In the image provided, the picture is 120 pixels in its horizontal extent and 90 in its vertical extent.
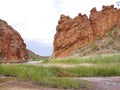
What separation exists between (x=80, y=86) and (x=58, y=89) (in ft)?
3.63

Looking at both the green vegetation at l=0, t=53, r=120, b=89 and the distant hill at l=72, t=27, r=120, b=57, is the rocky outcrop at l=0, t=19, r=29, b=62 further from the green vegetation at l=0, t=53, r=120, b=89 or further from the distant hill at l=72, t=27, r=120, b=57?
the green vegetation at l=0, t=53, r=120, b=89

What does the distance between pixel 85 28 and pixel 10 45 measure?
87396 millimetres

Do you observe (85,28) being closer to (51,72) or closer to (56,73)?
(56,73)

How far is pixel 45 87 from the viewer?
1698 centimetres

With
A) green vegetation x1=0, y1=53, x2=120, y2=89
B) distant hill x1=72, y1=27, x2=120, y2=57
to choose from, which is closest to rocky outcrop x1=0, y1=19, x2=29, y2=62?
distant hill x1=72, y1=27, x2=120, y2=57

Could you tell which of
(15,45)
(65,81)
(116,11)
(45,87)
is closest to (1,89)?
(45,87)

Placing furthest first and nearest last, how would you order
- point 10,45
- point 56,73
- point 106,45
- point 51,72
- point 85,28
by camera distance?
point 10,45, point 85,28, point 106,45, point 56,73, point 51,72

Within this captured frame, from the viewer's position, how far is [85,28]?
90.6 meters

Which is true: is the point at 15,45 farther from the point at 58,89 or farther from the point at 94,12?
the point at 58,89

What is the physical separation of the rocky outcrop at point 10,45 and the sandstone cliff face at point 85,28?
240ft

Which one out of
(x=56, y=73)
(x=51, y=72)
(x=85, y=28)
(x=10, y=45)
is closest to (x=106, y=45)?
(x=85, y=28)

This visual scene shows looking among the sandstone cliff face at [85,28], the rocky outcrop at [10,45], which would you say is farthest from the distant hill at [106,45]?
the rocky outcrop at [10,45]

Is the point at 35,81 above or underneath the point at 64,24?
underneath

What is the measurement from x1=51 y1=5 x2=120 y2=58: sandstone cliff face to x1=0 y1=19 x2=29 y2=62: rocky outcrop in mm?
73239
